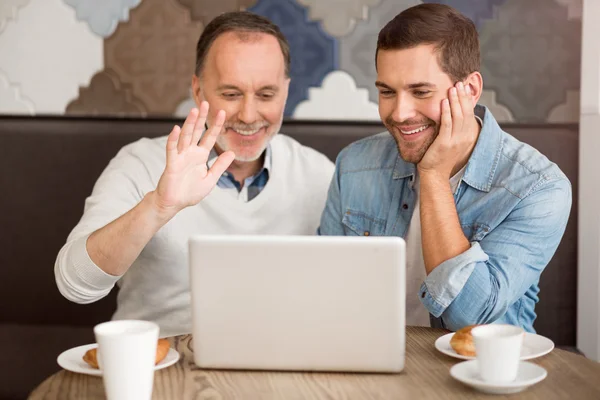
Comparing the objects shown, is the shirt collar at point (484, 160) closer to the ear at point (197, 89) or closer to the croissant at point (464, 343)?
the croissant at point (464, 343)

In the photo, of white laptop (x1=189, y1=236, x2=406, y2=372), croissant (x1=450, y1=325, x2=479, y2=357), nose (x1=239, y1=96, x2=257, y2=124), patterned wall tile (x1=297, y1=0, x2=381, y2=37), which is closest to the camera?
white laptop (x1=189, y1=236, x2=406, y2=372)

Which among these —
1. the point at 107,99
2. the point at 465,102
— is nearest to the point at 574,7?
the point at 465,102

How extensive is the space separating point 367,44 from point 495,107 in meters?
0.39

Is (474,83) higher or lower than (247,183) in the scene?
higher

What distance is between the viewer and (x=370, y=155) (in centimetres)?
183

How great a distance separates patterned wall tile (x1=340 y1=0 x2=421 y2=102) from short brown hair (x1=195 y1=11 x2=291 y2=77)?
21 centimetres

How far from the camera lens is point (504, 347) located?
99cm

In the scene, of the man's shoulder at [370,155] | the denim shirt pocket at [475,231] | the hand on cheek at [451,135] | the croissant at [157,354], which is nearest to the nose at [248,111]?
the man's shoulder at [370,155]

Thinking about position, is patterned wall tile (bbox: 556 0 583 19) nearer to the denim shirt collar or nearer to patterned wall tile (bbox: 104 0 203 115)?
the denim shirt collar

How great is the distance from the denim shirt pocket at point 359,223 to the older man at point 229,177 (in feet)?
0.68

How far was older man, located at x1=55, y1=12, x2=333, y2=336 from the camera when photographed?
1831 mm

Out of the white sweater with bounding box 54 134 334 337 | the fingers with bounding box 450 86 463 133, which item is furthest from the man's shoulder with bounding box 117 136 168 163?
the fingers with bounding box 450 86 463 133

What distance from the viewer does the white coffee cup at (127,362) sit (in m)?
0.94

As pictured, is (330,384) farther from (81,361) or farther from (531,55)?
(531,55)
